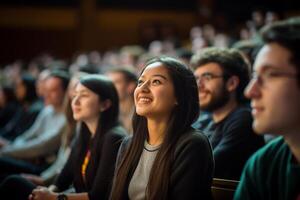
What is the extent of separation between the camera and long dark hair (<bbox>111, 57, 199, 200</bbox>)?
1.71 m

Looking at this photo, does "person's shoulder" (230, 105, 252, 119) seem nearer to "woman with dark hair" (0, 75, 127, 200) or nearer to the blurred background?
"woman with dark hair" (0, 75, 127, 200)

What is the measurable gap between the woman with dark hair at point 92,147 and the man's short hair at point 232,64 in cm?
54

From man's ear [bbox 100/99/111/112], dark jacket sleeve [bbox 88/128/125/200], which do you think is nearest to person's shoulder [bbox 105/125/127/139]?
dark jacket sleeve [bbox 88/128/125/200]

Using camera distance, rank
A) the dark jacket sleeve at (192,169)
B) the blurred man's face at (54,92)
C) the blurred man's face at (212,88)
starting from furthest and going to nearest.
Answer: the blurred man's face at (54,92) < the blurred man's face at (212,88) < the dark jacket sleeve at (192,169)

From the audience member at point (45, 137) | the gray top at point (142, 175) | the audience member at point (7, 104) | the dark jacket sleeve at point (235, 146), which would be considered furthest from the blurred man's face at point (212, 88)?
the audience member at point (7, 104)

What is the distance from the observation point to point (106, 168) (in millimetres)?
2131

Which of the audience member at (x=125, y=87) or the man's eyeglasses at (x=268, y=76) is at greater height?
the man's eyeglasses at (x=268, y=76)

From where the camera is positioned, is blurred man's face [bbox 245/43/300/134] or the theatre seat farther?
the theatre seat

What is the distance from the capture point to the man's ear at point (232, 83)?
7.70ft

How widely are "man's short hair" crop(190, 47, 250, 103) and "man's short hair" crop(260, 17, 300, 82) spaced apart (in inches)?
40.4

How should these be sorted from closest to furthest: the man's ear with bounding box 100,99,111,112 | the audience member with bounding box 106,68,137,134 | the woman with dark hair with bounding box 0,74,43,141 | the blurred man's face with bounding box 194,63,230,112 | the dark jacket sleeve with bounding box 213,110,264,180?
the dark jacket sleeve with bounding box 213,110,264,180 → the blurred man's face with bounding box 194,63,230,112 → the man's ear with bounding box 100,99,111,112 → the audience member with bounding box 106,68,137,134 → the woman with dark hair with bounding box 0,74,43,141

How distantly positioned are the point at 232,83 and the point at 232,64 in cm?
10

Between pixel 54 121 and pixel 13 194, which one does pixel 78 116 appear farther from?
pixel 54 121

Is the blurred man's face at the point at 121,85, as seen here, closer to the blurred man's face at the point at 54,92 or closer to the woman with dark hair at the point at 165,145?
the blurred man's face at the point at 54,92
